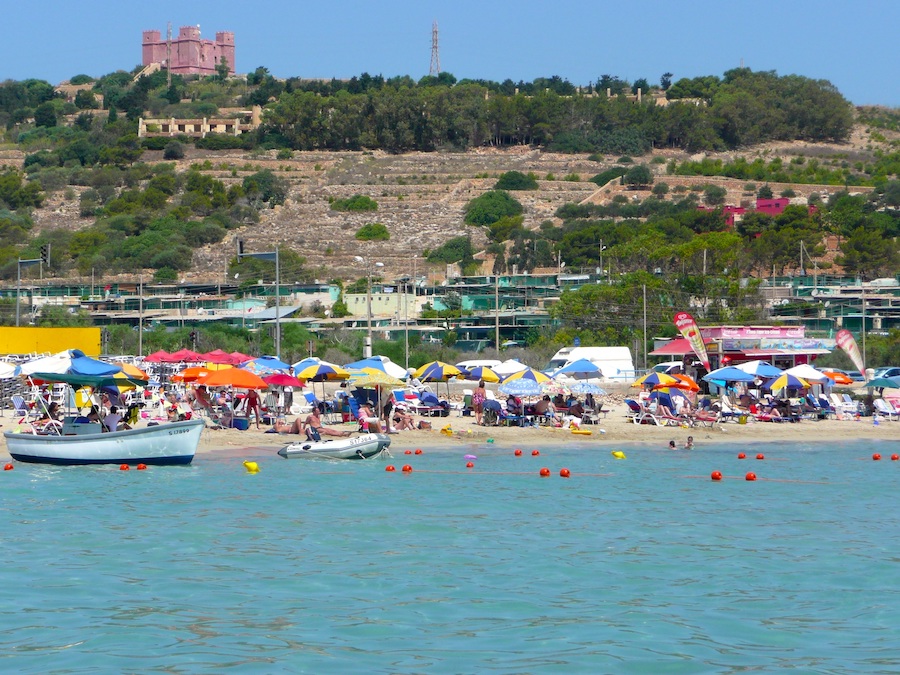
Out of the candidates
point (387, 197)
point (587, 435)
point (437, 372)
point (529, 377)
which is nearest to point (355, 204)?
point (387, 197)

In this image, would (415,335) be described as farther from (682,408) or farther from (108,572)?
(108,572)

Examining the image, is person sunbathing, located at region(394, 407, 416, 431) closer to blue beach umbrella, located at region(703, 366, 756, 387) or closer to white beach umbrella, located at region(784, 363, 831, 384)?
blue beach umbrella, located at region(703, 366, 756, 387)

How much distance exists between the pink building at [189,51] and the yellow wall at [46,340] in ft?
504

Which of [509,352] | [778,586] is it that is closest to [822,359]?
[509,352]

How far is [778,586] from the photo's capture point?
14.9 meters

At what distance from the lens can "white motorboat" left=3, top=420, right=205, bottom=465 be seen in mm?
22391

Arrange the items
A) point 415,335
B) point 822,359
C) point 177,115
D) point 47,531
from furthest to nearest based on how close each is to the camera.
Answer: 1. point 177,115
2. point 415,335
3. point 822,359
4. point 47,531

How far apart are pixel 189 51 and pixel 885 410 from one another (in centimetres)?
16864

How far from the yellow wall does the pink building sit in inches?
6049

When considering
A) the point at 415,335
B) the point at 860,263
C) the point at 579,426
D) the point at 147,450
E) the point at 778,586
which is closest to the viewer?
the point at 778,586

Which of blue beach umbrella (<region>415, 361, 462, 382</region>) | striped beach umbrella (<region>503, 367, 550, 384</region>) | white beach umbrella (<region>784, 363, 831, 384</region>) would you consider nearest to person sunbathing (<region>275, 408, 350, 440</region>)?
striped beach umbrella (<region>503, 367, 550, 384</region>)

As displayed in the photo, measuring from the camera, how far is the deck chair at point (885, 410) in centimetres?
3500

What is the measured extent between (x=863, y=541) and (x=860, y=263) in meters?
67.1

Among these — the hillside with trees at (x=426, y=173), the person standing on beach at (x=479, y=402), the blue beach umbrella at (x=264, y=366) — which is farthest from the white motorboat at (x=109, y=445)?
the hillside with trees at (x=426, y=173)
